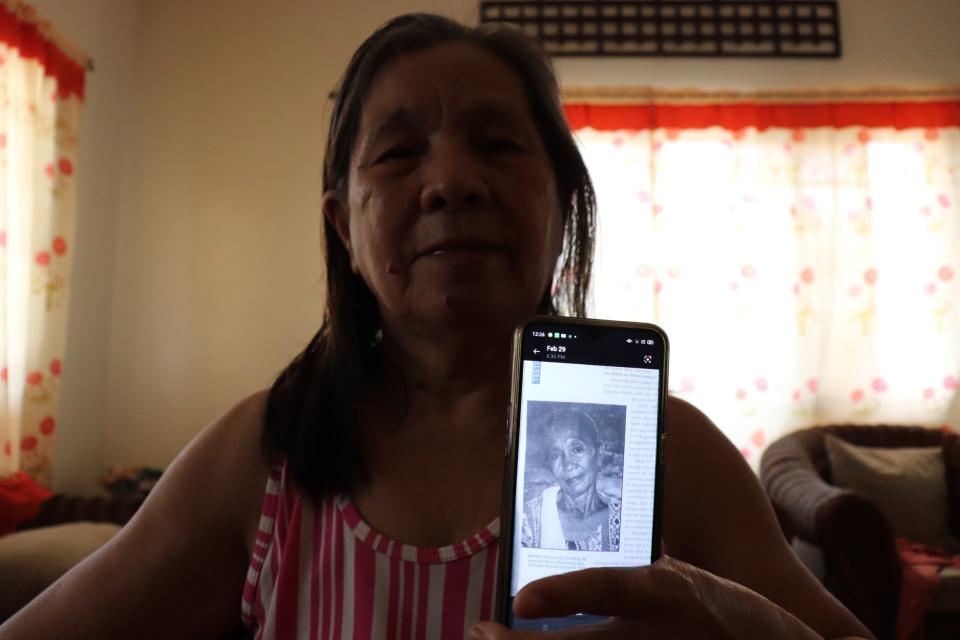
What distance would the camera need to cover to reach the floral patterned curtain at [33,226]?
2.04m

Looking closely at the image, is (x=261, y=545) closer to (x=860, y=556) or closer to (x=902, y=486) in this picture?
(x=860, y=556)

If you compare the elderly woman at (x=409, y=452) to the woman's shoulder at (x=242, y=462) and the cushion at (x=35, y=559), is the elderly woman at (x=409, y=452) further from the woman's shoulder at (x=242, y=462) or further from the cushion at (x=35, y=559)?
the cushion at (x=35, y=559)

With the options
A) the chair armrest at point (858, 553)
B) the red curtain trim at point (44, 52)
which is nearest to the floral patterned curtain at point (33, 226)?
the red curtain trim at point (44, 52)

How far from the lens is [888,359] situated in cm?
290

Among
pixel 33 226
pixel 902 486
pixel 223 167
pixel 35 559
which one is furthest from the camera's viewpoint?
pixel 223 167

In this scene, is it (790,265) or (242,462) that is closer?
(242,462)

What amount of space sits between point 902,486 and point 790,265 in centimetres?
100

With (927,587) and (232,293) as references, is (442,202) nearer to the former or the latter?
(927,587)

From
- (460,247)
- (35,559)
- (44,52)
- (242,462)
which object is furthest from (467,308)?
(44,52)

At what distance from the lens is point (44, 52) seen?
2.18 metres

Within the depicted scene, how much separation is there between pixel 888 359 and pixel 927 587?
3.95 feet

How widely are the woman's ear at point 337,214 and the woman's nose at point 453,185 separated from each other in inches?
5.4

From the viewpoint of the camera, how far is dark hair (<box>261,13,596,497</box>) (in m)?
0.56

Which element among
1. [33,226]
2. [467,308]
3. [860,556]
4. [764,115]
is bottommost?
[860,556]
